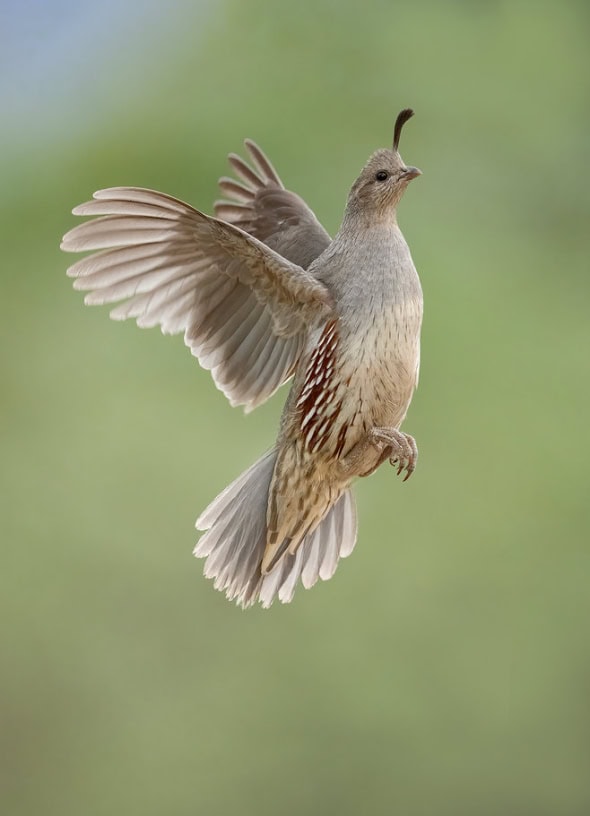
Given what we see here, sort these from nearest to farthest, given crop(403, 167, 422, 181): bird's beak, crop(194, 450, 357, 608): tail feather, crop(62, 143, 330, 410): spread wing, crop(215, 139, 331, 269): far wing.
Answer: crop(403, 167, 422, 181): bird's beak < crop(62, 143, 330, 410): spread wing < crop(194, 450, 357, 608): tail feather < crop(215, 139, 331, 269): far wing

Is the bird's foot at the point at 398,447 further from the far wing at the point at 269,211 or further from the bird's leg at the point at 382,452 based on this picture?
the far wing at the point at 269,211

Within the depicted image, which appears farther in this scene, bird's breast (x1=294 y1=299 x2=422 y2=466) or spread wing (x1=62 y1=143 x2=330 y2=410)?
spread wing (x1=62 y1=143 x2=330 y2=410)

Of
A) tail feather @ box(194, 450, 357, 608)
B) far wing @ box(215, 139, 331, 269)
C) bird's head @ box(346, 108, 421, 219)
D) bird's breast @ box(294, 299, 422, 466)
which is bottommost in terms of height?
tail feather @ box(194, 450, 357, 608)

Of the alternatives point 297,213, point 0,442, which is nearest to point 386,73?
point 0,442

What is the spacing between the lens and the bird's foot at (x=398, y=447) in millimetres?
2646

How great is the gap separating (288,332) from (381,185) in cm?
44

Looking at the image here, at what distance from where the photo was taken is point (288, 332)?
3.12 m

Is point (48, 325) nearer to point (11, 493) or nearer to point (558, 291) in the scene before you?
point (11, 493)

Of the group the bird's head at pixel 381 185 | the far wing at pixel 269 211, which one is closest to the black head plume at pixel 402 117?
the bird's head at pixel 381 185

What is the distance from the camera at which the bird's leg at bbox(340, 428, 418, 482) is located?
2.66m

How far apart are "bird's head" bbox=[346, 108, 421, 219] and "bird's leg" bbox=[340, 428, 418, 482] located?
0.49 meters

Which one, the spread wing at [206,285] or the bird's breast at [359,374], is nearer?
the bird's breast at [359,374]

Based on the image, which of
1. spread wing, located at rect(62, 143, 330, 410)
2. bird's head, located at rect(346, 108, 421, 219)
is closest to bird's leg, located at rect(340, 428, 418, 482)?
spread wing, located at rect(62, 143, 330, 410)

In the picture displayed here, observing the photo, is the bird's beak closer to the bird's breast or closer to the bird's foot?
the bird's breast
